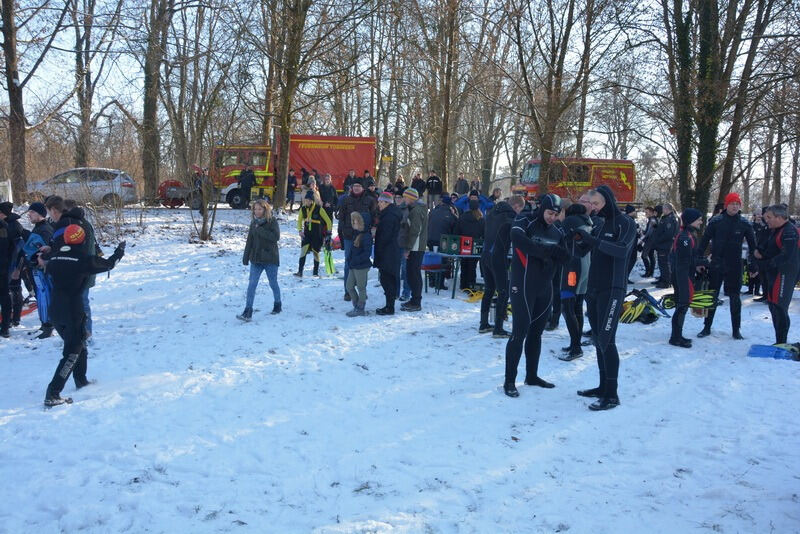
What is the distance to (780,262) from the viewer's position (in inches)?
305

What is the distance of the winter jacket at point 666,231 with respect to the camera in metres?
12.2

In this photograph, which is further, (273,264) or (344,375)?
(273,264)

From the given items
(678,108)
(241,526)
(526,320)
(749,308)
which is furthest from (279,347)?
(678,108)

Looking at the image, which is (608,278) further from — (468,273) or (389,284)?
(468,273)

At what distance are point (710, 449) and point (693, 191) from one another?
518 inches

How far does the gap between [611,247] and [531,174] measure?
20840mm

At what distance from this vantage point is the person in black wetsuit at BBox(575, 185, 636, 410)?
5594 mm

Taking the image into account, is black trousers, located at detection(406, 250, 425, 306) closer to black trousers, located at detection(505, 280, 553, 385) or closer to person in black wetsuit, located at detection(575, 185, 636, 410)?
black trousers, located at detection(505, 280, 553, 385)

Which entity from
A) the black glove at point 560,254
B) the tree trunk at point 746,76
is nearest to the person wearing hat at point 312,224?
the black glove at point 560,254

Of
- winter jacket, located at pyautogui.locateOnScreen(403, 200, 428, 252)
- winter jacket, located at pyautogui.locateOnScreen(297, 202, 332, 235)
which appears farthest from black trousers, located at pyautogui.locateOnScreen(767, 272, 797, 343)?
winter jacket, located at pyautogui.locateOnScreen(297, 202, 332, 235)

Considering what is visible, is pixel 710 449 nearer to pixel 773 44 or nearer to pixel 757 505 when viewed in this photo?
pixel 757 505

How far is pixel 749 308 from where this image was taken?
36.7 feet

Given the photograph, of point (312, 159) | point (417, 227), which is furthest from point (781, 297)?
point (312, 159)

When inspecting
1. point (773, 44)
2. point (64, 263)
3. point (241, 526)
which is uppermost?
point (773, 44)
